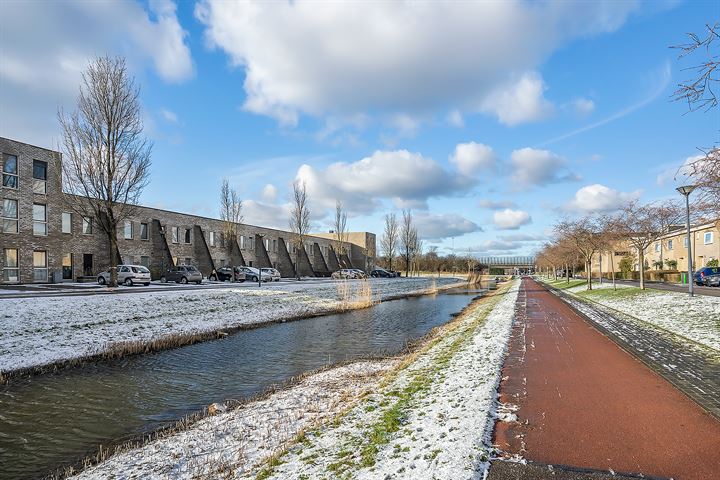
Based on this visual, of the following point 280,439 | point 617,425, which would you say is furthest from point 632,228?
point 280,439

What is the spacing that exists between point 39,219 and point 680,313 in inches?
1420

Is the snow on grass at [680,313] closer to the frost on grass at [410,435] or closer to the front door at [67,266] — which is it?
the frost on grass at [410,435]

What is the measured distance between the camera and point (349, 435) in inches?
203

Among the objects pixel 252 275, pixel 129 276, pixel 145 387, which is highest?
pixel 129 276

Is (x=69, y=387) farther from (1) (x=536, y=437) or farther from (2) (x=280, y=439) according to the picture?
(1) (x=536, y=437)

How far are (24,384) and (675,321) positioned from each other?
17.1 meters

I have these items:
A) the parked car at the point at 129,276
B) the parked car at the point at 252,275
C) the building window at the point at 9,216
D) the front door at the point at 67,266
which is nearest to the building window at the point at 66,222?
the front door at the point at 67,266

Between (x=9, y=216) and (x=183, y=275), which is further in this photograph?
(x=183, y=275)

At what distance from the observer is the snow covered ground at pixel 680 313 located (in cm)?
1089

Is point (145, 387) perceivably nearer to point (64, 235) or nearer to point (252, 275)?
point (64, 235)

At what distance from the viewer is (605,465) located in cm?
415

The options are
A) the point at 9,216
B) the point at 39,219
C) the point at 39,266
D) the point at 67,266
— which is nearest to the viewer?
the point at 9,216

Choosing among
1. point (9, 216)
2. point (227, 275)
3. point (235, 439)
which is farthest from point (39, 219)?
point (235, 439)

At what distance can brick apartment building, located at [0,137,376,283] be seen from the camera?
27984mm
